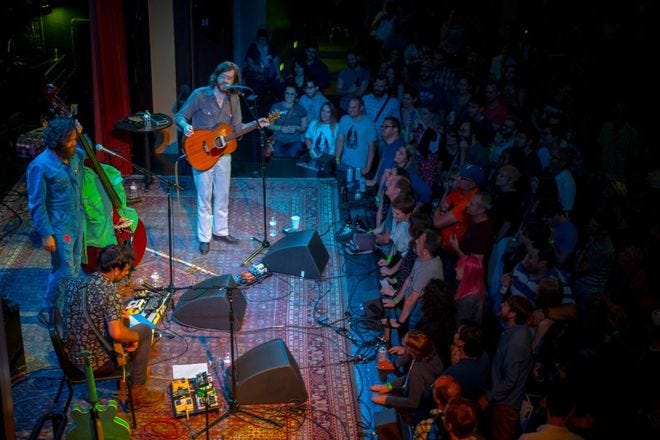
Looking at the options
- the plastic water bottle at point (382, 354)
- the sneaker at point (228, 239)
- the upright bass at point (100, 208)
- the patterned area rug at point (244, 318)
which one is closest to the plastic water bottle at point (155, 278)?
the patterned area rug at point (244, 318)

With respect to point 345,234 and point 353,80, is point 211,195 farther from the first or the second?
point 353,80

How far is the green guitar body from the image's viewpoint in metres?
4.13

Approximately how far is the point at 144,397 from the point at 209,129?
278cm

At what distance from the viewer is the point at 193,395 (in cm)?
516

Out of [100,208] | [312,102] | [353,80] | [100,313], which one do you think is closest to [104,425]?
[100,313]

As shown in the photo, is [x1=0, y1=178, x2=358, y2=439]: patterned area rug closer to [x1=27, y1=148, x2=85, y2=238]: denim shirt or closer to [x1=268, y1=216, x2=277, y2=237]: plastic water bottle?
[x1=268, y1=216, x2=277, y2=237]: plastic water bottle

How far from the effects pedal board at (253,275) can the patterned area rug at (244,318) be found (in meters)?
0.06

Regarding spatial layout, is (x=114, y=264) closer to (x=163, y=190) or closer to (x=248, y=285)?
(x=248, y=285)

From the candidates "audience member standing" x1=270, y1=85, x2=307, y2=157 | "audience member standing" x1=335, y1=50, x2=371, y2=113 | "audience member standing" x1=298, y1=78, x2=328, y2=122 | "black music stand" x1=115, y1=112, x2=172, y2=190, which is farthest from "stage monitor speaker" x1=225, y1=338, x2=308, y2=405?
"audience member standing" x1=335, y1=50, x2=371, y2=113

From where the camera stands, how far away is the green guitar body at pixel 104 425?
4133 mm

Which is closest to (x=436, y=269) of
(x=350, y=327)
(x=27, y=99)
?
(x=350, y=327)

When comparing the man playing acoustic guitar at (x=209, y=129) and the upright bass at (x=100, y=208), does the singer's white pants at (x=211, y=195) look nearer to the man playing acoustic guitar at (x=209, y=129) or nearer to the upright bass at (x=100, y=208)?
the man playing acoustic guitar at (x=209, y=129)

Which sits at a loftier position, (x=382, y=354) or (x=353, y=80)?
(x=353, y=80)

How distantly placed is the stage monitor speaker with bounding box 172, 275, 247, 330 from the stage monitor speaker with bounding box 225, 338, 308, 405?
2.66 feet
